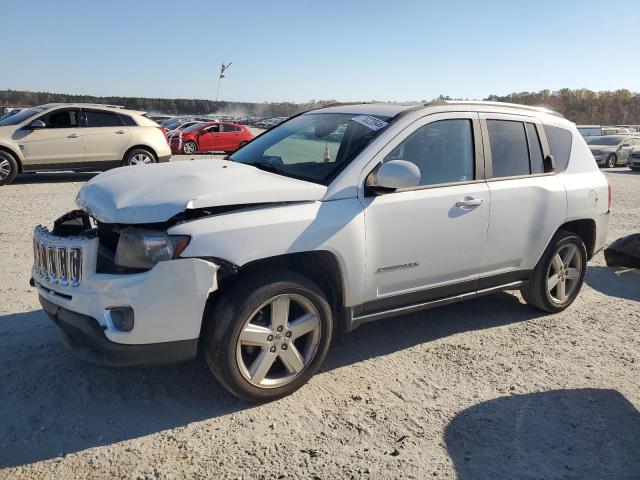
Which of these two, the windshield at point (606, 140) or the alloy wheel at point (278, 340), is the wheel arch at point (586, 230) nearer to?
the alloy wheel at point (278, 340)

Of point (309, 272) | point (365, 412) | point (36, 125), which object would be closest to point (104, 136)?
point (36, 125)

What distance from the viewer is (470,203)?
412cm

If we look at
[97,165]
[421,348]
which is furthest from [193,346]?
[97,165]

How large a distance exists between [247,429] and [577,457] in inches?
69.9

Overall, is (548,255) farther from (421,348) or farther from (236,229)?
(236,229)

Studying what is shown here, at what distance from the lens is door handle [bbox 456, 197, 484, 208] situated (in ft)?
13.4

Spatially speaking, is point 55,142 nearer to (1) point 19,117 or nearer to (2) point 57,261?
(1) point 19,117

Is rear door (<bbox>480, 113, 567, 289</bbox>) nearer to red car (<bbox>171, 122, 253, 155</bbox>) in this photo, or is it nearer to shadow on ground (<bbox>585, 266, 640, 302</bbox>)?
shadow on ground (<bbox>585, 266, 640, 302</bbox>)

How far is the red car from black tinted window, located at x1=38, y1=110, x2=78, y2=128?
1131 centimetres

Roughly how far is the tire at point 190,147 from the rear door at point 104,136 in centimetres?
1167

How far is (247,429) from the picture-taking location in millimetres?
3160

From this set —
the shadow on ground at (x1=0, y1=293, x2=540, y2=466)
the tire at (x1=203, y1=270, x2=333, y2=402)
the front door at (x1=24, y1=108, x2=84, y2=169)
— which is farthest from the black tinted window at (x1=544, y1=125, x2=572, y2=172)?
the front door at (x1=24, y1=108, x2=84, y2=169)

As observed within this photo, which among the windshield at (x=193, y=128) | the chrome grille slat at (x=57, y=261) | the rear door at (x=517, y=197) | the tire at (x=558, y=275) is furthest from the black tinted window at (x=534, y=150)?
the windshield at (x=193, y=128)

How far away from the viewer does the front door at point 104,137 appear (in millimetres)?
12492
